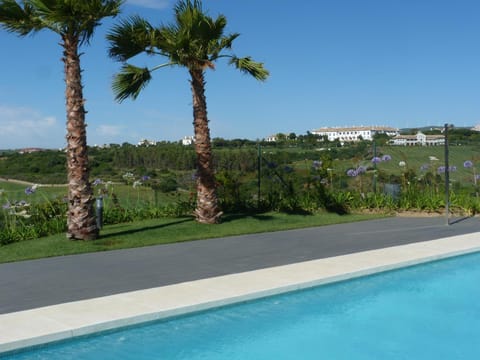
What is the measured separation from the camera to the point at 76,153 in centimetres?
1084

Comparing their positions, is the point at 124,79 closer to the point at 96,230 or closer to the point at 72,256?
the point at 96,230

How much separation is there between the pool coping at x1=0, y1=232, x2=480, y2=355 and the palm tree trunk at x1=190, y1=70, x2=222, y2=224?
4464mm

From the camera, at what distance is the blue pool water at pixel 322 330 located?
5.72 meters

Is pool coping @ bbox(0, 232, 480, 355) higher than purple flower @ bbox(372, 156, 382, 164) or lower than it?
lower

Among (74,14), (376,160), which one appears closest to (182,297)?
(74,14)

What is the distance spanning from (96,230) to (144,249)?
122cm

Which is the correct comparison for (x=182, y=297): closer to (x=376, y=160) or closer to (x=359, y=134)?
(x=376, y=160)

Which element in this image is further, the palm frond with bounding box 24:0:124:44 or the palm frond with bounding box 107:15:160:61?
the palm frond with bounding box 107:15:160:61

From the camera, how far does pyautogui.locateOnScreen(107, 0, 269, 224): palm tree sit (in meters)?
12.2

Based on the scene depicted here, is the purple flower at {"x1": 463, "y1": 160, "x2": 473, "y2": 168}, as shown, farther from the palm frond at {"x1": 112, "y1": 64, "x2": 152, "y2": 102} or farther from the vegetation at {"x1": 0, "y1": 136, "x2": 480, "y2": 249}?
the palm frond at {"x1": 112, "y1": 64, "x2": 152, "y2": 102}

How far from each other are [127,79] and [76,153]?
A: 2.57 metres

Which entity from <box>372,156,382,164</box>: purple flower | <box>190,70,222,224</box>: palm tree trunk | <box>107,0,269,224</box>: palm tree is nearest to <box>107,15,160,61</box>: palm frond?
<box>107,0,269,224</box>: palm tree

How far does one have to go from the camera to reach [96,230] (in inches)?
432

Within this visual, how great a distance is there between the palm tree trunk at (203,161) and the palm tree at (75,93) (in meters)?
2.79
